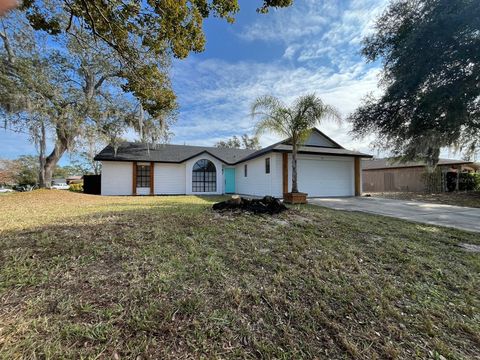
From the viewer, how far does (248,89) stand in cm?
1259

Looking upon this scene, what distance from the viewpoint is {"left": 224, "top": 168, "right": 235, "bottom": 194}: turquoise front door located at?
17531 millimetres

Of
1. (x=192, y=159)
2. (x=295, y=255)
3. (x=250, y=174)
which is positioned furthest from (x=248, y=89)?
(x=295, y=255)

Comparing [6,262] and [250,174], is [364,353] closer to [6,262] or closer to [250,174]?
[6,262]

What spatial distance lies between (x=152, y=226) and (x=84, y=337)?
2860 millimetres

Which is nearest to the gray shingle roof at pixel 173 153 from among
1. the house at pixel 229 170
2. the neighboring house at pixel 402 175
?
the house at pixel 229 170

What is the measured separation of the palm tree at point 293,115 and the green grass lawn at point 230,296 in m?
5.88

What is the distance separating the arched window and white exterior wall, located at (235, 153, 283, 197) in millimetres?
1827

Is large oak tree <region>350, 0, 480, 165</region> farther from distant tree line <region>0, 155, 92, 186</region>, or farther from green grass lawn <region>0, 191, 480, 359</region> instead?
distant tree line <region>0, 155, 92, 186</region>

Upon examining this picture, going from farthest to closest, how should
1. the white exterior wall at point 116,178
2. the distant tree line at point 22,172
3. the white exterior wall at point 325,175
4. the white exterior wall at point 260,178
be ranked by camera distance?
the distant tree line at point 22,172 → the white exterior wall at point 116,178 → the white exterior wall at point 325,175 → the white exterior wall at point 260,178

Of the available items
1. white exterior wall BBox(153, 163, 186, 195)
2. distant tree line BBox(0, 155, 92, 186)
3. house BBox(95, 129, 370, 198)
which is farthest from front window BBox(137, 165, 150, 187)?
distant tree line BBox(0, 155, 92, 186)

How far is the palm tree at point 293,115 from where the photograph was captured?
876 centimetres

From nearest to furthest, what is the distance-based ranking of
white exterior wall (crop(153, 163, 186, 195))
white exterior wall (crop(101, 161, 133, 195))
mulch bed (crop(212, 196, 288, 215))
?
mulch bed (crop(212, 196, 288, 215)) → white exterior wall (crop(101, 161, 133, 195)) → white exterior wall (crop(153, 163, 186, 195))

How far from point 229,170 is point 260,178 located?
4.66 metres

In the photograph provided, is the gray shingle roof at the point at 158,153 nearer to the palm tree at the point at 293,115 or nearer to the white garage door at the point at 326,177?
the white garage door at the point at 326,177
